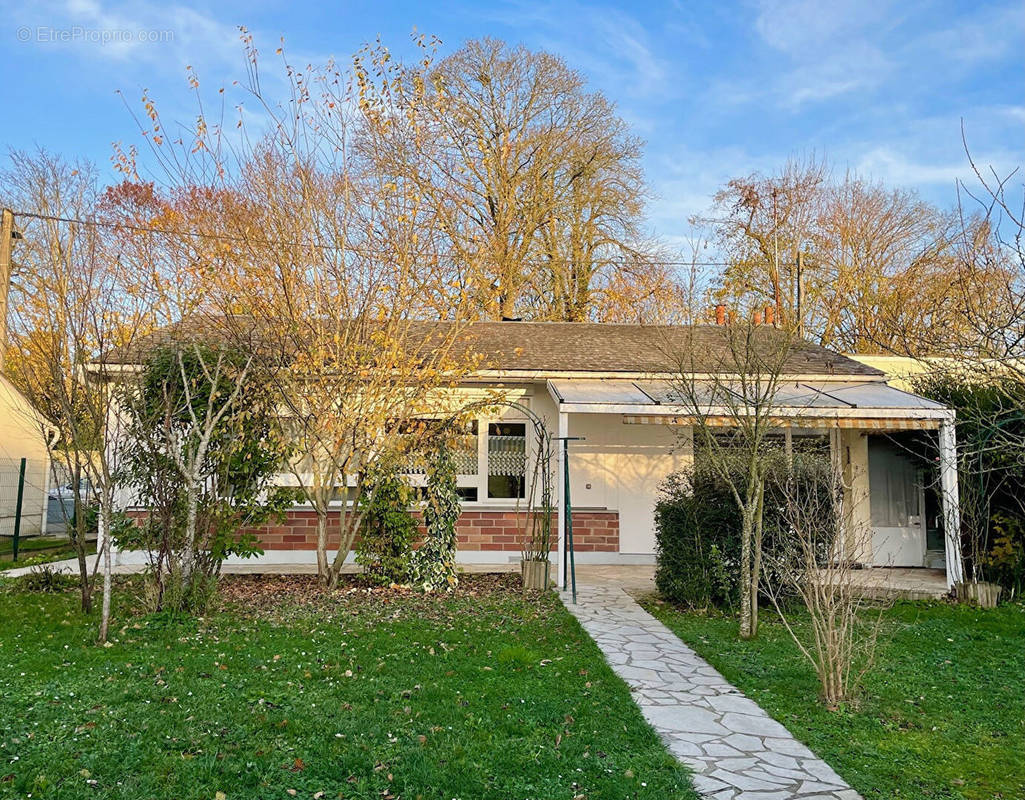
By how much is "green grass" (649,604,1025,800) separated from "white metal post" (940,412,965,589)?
3.12 feet

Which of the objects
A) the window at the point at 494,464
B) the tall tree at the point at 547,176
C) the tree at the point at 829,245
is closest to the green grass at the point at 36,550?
the window at the point at 494,464

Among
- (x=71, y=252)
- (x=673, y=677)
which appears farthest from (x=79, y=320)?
(x=673, y=677)

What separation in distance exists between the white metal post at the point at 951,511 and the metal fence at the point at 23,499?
18208mm

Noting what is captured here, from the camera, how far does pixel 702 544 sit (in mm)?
10352

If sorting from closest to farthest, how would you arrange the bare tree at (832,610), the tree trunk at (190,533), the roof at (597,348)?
the bare tree at (832,610) → the tree trunk at (190,533) → the roof at (597,348)

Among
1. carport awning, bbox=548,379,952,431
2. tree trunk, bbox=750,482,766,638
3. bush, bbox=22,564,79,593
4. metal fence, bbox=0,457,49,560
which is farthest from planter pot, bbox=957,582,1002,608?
metal fence, bbox=0,457,49,560

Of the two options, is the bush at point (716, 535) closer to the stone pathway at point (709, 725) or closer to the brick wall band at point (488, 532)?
the stone pathway at point (709, 725)

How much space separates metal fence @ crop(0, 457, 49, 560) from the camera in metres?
18.4

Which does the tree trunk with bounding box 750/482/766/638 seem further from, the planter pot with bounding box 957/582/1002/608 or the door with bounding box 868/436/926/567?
the door with bounding box 868/436/926/567

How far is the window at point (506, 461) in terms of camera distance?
15.4 metres

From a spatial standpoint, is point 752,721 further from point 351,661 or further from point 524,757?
point 351,661

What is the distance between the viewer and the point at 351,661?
24.3 ft

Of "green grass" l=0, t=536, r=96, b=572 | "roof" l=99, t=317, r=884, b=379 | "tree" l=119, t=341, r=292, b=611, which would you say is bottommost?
"green grass" l=0, t=536, r=96, b=572

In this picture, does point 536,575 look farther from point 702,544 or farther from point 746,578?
point 746,578
